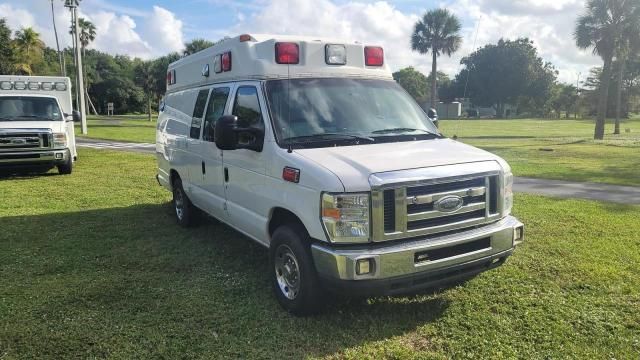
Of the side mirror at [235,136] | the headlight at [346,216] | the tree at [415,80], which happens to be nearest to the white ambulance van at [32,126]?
the side mirror at [235,136]

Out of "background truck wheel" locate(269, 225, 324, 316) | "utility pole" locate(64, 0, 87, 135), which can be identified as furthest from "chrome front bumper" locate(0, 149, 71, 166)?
"utility pole" locate(64, 0, 87, 135)

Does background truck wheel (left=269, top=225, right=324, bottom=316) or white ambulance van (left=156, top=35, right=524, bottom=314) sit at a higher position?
white ambulance van (left=156, top=35, right=524, bottom=314)

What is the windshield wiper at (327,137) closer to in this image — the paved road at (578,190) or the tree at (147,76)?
the paved road at (578,190)

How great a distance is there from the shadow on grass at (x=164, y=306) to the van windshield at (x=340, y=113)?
151 cm

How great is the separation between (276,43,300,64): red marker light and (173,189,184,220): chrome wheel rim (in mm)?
3186

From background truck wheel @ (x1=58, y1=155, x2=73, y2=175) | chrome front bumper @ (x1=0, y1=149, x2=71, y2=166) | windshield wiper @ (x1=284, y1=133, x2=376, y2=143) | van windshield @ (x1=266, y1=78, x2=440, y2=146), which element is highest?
van windshield @ (x1=266, y1=78, x2=440, y2=146)

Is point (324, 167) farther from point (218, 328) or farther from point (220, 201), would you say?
point (220, 201)

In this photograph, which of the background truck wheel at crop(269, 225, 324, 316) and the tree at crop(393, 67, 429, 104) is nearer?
the background truck wheel at crop(269, 225, 324, 316)

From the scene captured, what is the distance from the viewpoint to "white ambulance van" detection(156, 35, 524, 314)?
3842 millimetres

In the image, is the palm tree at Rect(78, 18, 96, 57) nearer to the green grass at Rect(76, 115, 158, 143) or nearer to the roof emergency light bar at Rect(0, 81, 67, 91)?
the green grass at Rect(76, 115, 158, 143)

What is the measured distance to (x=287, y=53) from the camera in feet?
16.6

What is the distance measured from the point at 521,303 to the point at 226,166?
3197 mm

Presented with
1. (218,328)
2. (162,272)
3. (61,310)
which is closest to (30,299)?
(61,310)

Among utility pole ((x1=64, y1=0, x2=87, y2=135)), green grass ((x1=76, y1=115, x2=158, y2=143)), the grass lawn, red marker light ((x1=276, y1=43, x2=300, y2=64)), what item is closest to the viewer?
the grass lawn
